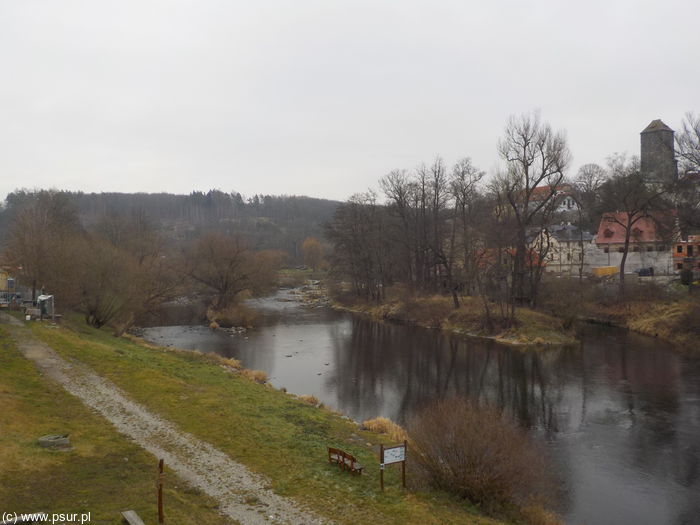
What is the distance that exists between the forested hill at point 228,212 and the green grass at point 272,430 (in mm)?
99563

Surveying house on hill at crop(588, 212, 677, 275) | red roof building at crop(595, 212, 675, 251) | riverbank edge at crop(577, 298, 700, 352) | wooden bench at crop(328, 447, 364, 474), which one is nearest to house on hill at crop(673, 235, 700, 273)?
house on hill at crop(588, 212, 677, 275)

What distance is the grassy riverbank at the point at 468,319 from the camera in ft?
111

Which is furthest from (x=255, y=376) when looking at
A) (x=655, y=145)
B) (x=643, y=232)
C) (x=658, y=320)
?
(x=655, y=145)

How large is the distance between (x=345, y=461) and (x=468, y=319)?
29.2m

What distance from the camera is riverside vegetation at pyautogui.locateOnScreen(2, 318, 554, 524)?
955cm

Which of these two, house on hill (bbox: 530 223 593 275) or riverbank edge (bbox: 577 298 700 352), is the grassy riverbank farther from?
house on hill (bbox: 530 223 593 275)

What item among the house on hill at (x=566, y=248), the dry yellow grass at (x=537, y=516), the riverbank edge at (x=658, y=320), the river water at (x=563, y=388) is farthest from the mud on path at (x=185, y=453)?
the house on hill at (x=566, y=248)

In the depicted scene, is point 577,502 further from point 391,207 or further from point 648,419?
point 391,207

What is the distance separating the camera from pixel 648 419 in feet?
57.9

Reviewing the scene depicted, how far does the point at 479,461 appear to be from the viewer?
1021 centimetres

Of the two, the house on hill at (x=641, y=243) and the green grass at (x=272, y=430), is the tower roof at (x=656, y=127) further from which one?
the green grass at (x=272, y=430)

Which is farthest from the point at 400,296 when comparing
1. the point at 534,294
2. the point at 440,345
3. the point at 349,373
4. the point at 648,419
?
the point at 648,419

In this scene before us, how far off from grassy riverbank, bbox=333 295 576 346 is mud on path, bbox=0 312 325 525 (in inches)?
977

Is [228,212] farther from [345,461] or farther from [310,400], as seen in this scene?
[345,461]
